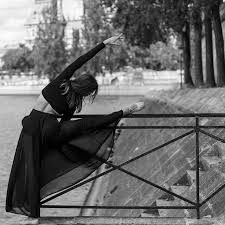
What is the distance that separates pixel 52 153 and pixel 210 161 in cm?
296

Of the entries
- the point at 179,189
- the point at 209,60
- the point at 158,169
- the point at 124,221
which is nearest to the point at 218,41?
the point at 209,60

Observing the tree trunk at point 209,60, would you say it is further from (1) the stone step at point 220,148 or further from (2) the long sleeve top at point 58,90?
(2) the long sleeve top at point 58,90

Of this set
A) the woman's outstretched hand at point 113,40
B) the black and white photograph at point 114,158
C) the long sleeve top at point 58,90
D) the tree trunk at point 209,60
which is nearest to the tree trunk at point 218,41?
the black and white photograph at point 114,158

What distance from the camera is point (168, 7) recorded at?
27297 mm

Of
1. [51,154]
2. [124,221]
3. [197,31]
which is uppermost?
[197,31]

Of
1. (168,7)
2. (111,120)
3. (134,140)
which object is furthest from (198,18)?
(111,120)

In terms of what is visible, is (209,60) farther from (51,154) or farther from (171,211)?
(51,154)

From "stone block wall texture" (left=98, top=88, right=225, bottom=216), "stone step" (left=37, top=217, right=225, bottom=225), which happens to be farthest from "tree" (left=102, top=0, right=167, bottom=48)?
"stone step" (left=37, top=217, right=225, bottom=225)

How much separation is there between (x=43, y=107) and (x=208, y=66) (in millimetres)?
21201

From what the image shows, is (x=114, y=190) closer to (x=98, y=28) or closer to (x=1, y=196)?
(x=1, y=196)

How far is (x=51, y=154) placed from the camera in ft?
21.4

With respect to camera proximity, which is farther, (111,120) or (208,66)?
(208,66)

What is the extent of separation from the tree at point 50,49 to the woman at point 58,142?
91.9 m

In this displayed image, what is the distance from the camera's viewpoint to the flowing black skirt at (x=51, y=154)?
628 cm
